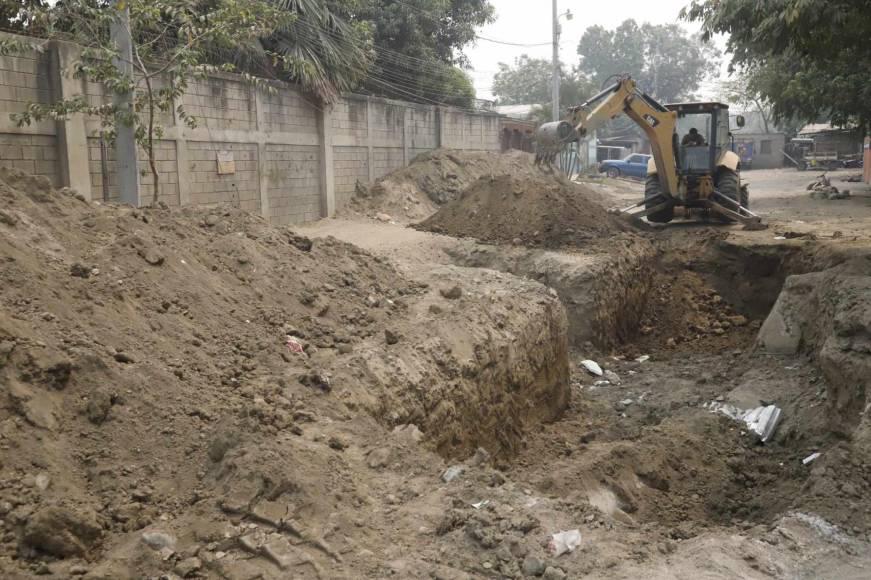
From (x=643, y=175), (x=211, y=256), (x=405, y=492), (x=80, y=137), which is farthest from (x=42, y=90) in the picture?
(x=643, y=175)

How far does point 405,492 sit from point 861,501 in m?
2.94

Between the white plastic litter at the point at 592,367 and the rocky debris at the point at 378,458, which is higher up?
the rocky debris at the point at 378,458

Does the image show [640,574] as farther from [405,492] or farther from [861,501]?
[861,501]

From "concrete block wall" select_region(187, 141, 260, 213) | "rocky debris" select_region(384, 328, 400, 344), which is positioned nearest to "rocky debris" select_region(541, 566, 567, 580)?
"rocky debris" select_region(384, 328, 400, 344)

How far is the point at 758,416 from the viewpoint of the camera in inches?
310

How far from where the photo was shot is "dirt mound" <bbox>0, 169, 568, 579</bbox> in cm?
353

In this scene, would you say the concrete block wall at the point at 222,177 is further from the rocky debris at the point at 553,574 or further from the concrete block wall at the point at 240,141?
the rocky debris at the point at 553,574

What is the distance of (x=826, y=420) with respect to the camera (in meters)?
7.20

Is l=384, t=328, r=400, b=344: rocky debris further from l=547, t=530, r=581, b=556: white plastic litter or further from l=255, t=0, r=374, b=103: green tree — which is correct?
l=255, t=0, r=374, b=103: green tree

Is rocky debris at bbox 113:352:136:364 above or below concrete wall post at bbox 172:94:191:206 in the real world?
below

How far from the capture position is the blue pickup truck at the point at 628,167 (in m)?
37.3

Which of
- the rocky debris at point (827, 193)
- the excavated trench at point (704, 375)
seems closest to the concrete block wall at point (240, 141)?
the excavated trench at point (704, 375)

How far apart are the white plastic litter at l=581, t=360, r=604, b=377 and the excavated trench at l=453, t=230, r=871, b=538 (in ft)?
0.55

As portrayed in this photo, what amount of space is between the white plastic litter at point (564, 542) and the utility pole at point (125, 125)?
300 inches
